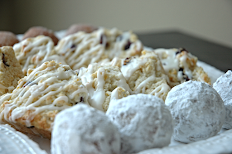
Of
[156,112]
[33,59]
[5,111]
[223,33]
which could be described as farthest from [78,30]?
[223,33]

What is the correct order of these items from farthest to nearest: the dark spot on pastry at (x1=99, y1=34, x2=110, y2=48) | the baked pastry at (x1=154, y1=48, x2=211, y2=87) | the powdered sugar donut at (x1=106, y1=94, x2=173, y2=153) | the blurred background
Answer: the blurred background
the dark spot on pastry at (x1=99, y1=34, x2=110, y2=48)
the baked pastry at (x1=154, y1=48, x2=211, y2=87)
the powdered sugar donut at (x1=106, y1=94, x2=173, y2=153)

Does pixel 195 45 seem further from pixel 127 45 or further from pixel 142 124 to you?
pixel 142 124

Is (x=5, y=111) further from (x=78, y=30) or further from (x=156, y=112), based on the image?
(x=78, y=30)

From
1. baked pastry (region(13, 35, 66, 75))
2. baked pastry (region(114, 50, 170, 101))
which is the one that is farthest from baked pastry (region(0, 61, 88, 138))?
baked pastry (region(13, 35, 66, 75))

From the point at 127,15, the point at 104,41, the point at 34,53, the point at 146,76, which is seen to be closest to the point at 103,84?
the point at 146,76

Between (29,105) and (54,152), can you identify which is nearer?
(54,152)

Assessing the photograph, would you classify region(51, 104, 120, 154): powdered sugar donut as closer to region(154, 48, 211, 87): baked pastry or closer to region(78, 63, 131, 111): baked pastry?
region(78, 63, 131, 111): baked pastry
